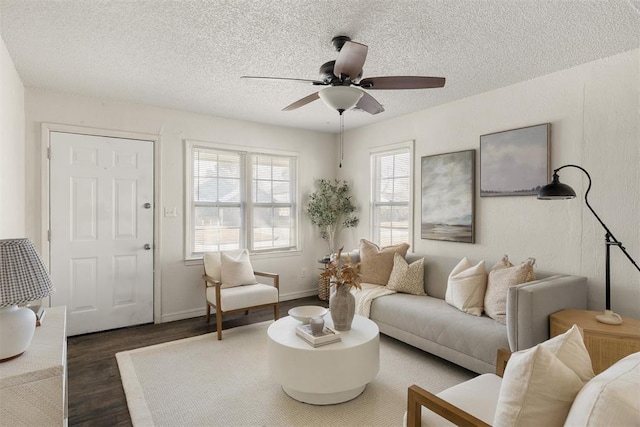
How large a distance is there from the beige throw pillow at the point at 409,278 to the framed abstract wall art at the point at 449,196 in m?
0.52

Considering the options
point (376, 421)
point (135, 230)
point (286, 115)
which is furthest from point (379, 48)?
point (135, 230)

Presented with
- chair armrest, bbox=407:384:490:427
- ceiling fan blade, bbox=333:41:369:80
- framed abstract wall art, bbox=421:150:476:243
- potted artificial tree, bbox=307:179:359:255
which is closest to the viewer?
chair armrest, bbox=407:384:490:427

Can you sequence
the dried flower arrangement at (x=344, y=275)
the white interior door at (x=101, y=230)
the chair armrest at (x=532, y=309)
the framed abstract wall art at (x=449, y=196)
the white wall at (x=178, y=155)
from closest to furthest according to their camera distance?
the chair armrest at (x=532, y=309) → the dried flower arrangement at (x=344, y=275) → the white wall at (x=178, y=155) → the white interior door at (x=101, y=230) → the framed abstract wall art at (x=449, y=196)

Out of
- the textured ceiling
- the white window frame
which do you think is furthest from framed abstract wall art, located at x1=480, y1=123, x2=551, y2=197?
the white window frame

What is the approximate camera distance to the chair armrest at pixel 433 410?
1.35m

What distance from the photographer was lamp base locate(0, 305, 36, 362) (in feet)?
4.87

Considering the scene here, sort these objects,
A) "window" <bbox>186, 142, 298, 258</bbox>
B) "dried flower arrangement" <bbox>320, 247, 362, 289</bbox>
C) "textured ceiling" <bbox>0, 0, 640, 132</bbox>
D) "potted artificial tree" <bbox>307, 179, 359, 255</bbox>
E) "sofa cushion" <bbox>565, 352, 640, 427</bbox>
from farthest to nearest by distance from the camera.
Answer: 1. "potted artificial tree" <bbox>307, 179, 359, 255</bbox>
2. "window" <bbox>186, 142, 298, 258</bbox>
3. "dried flower arrangement" <bbox>320, 247, 362, 289</bbox>
4. "textured ceiling" <bbox>0, 0, 640, 132</bbox>
5. "sofa cushion" <bbox>565, 352, 640, 427</bbox>

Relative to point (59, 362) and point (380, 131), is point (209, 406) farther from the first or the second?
point (380, 131)

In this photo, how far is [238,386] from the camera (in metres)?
2.58

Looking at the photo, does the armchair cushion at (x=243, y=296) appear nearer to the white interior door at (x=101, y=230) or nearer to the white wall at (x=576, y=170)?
the white interior door at (x=101, y=230)

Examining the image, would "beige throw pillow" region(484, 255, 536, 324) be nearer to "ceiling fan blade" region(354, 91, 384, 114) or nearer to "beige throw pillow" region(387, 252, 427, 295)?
"beige throw pillow" region(387, 252, 427, 295)

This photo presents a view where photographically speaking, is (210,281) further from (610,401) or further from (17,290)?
(610,401)

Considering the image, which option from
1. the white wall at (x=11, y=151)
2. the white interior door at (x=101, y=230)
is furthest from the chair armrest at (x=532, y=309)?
the white interior door at (x=101, y=230)

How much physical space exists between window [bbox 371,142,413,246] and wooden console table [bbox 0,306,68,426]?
368 cm
